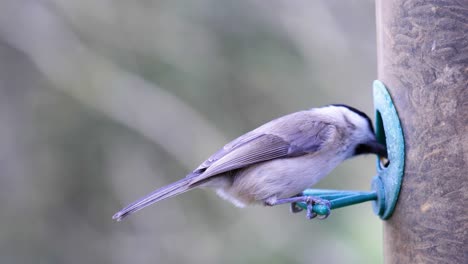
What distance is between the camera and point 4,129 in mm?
7465

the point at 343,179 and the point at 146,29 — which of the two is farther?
the point at 343,179

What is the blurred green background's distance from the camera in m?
7.23

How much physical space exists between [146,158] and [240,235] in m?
1.42

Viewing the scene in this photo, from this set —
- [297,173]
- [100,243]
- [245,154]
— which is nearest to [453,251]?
[297,173]

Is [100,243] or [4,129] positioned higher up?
[4,129]

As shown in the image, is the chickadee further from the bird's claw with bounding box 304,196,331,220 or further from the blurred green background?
the blurred green background

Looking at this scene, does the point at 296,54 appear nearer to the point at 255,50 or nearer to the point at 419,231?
the point at 255,50

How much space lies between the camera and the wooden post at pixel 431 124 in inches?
123

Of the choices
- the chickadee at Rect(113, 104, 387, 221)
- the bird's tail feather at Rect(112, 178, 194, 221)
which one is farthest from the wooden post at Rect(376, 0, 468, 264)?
the bird's tail feather at Rect(112, 178, 194, 221)

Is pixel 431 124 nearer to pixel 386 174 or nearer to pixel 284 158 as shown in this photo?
pixel 386 174

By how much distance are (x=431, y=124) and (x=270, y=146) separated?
118 centimetres

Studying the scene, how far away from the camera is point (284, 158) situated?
162 inches

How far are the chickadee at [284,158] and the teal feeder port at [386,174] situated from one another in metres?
0.26

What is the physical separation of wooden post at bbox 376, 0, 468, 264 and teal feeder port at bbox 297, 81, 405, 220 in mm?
40
